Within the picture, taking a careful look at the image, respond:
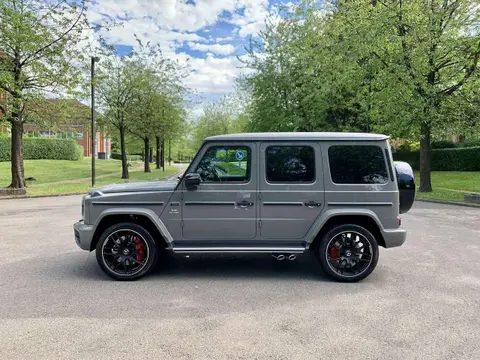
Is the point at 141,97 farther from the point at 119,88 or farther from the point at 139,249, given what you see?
the point at 139,249

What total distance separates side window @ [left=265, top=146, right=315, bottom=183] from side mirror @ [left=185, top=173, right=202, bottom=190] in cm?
94

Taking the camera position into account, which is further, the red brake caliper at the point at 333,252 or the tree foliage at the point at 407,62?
the tree foliage at the point at 407,62

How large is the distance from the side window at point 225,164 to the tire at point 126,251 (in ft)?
3.76

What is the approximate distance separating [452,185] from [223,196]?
20.6 metres

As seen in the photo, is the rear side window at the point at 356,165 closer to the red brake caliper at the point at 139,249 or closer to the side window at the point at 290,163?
the side window at the point at 290,163

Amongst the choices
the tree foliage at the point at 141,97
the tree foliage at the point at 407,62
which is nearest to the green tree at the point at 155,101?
the tree foliage at the point at 141,97

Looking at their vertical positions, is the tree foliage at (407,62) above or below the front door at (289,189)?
above

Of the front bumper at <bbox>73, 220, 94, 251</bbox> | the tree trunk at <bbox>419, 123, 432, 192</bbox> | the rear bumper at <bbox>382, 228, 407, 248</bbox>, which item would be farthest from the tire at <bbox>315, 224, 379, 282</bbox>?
the tree trunk at <bbox>419, 123, 432, 192</bbox>

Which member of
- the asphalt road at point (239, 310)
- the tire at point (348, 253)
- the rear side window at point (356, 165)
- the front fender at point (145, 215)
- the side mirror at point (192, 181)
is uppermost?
the rear side window at point (356, 165)

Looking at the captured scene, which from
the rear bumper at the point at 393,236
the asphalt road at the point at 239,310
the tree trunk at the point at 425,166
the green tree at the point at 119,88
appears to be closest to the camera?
the asphalt road at the point at 239,310

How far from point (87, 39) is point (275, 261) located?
16.4 m

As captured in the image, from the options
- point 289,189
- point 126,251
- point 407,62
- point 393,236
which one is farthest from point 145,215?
point 407,62

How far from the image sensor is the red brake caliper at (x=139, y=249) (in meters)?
4.87

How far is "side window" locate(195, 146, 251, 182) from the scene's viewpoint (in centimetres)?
485
